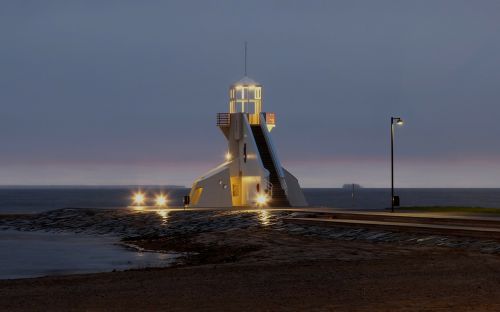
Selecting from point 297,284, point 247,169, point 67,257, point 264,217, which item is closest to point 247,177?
point 247,169

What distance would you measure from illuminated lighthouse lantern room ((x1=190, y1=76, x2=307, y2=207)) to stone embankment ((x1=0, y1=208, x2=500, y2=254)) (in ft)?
17.4

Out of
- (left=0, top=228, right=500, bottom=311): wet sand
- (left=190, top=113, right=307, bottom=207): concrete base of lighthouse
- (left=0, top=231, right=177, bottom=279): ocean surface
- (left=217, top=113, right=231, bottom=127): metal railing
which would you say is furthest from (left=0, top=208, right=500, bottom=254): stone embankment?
(left=217, top=113, right=231, bottom=127): metal railing

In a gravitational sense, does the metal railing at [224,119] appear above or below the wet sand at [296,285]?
above

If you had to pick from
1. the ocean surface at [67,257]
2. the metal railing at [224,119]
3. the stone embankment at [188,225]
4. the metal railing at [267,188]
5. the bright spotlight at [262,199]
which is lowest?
the ocean surface at [67,257]

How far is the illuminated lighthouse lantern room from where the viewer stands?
50.6m

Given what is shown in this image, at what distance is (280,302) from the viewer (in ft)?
50.2

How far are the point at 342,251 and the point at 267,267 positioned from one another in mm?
5081

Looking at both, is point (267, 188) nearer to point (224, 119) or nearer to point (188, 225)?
point (224, 119)

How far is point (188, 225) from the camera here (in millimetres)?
41219

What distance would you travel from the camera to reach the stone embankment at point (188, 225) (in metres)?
27.5

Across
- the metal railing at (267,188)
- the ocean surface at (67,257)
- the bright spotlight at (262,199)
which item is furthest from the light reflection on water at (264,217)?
the ocean surface at (67,257)

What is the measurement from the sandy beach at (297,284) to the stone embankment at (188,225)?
908mm

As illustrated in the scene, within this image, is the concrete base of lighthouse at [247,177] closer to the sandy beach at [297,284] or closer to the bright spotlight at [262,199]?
the bright spotlight at [262,199]

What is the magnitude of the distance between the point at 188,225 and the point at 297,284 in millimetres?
23686
